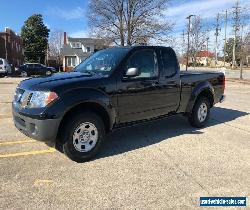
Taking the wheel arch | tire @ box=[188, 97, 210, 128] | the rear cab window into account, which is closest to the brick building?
tire @ box=[188, 97, 210, 128]

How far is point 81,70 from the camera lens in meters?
6.37

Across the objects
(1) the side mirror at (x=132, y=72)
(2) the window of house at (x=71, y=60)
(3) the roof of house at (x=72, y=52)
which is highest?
(3) the roof of house at (x=72, y=52)

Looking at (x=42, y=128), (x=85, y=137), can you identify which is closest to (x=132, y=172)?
(x=85, y=137)

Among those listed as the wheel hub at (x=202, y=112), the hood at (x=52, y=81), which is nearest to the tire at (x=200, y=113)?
the wheel hub at (x=202, y=112)

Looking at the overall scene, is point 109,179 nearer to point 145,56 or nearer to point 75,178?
point 75,178

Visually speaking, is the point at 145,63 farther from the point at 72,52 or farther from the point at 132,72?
the point at 72,52

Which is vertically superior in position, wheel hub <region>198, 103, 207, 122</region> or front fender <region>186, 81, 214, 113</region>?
front fender <region>186, 81, 214, 113</region>

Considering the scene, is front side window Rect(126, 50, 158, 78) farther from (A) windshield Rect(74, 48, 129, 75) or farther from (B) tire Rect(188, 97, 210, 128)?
(B) tire Rect(188, 97, 210, 128)

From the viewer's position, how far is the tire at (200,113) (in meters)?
7.62

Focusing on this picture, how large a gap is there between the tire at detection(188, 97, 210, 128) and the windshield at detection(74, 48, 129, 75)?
244 centimetres

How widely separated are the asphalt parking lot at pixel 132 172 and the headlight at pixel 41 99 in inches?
38.4

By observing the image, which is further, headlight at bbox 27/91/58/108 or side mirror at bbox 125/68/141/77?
side mirror at bbox 125/68/141/77

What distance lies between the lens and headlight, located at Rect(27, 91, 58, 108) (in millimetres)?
4922

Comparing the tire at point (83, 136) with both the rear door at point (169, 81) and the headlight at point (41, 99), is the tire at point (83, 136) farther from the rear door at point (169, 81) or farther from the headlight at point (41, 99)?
the rear door at point (169, 81)
